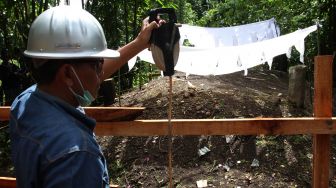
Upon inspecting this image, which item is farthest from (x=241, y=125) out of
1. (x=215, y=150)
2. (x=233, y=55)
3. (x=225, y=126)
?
(x=233, y=55)

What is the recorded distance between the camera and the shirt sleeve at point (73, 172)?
0.88 metres

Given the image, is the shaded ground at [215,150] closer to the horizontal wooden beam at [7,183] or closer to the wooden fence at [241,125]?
the wooden fence at [241,125]

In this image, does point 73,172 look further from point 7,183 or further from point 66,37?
point 7,183

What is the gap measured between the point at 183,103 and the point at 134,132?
114 inches

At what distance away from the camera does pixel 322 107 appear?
2264 millimetres

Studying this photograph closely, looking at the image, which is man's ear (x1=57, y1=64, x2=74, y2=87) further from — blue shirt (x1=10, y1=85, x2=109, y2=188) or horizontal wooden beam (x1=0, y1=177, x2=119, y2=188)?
horizontal wooden beam (x1=0, y1=177, x2=119, y2=188)

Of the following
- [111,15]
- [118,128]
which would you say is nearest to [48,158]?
[118,128]

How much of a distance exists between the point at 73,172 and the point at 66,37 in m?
0.38

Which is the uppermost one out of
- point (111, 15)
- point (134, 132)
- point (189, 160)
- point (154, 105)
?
point (111, 15)

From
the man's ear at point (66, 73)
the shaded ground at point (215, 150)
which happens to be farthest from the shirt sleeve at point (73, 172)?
the shaded ground at point (215, 150)

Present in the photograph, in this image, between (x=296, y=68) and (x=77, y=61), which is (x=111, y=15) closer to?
(x=296, y=68)

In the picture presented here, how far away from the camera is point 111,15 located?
8047 mm

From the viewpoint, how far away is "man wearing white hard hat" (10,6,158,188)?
91 cm

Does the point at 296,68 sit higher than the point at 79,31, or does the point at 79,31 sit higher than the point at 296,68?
the point at 79,31
